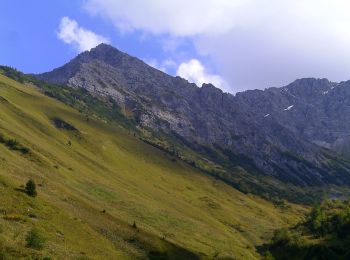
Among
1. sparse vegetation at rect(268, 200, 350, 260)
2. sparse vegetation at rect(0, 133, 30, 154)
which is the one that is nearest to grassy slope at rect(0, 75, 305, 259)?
sparse vegetation at rect(0, 133, 30, 154)

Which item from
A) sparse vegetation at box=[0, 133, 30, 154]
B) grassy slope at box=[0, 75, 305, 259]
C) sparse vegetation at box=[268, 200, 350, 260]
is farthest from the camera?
sparse vegetation at box=[268, 200, 350, 260]

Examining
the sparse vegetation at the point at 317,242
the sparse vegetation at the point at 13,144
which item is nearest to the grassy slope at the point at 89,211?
the sparse vegetation at the point at 13,144

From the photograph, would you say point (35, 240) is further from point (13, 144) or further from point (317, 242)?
point (317, 242)

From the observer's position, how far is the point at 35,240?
63.4 metres

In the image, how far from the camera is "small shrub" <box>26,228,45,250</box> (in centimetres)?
6272

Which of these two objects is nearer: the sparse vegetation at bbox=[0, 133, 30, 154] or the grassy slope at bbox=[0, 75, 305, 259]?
the grassy slope at bbox=[0, 75, 305, 259]

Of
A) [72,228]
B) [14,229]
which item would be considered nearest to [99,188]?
[72,228]

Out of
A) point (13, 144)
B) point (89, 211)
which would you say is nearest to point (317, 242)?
point (89, 211)

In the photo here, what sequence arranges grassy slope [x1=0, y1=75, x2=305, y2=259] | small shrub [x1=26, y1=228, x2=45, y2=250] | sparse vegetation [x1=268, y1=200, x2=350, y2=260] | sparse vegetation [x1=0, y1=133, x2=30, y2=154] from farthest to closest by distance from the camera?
1. sparse vegetation [x1=268, y1=200, x2=350, y2=260]
2. sparse vegetation [x1=0, y1=133, x2=30, y2=154]
3. grassy slope [x1=0, y1=75, x2=305, y2=259]
4. small shrub [x1=26, y1=228, x2=45, y2=250]

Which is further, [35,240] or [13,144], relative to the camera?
[13,144]

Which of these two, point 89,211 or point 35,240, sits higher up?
point 89,211

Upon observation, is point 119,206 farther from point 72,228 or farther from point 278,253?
point 278,253

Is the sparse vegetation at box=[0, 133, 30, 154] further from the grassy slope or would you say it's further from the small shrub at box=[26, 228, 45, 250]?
the small shrub at box=[26, 228, 45, 250]

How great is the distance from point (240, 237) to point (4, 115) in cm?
9828
